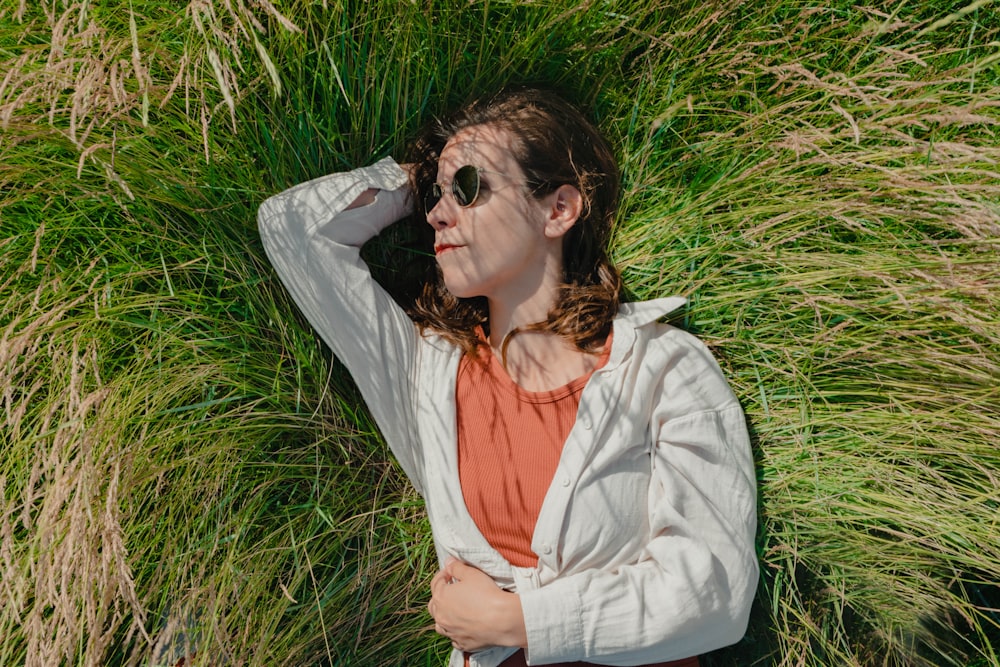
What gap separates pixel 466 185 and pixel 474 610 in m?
1.11

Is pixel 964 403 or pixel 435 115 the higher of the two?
pixel 435 115

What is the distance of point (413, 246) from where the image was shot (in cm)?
247

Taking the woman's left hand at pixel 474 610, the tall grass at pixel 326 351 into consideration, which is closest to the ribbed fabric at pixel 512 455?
the woman's left hand at pixel 474 610

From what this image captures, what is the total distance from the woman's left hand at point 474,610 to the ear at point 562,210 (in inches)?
37.3

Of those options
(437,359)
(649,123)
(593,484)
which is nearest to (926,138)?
(649,123)

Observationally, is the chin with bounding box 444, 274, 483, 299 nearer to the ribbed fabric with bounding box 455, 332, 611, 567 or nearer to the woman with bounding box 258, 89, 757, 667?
the woman with bounding box 258, 89, 757, 667

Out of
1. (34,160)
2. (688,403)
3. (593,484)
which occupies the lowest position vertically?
(593,484)

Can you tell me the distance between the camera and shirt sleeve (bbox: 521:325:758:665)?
77.7 inches

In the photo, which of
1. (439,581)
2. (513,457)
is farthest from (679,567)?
(439,581)

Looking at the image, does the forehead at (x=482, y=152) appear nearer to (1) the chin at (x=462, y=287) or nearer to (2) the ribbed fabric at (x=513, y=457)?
(1) the chin at (x=462, y=287)

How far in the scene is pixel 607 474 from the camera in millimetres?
2047

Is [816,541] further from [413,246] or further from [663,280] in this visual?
[413,246]

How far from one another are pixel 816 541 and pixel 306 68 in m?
1.91

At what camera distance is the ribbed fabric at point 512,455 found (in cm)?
208
